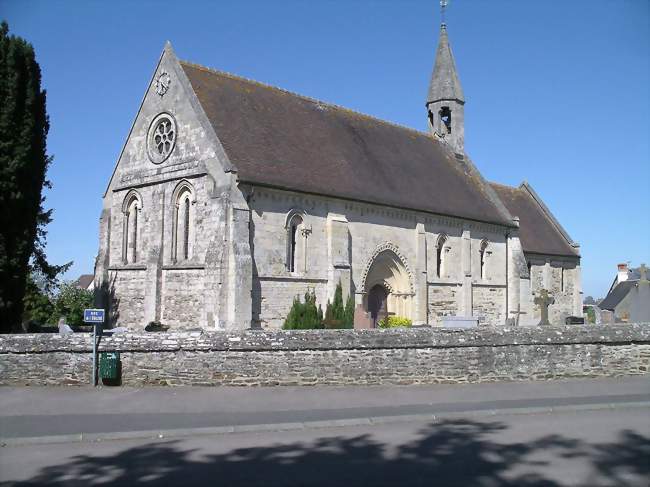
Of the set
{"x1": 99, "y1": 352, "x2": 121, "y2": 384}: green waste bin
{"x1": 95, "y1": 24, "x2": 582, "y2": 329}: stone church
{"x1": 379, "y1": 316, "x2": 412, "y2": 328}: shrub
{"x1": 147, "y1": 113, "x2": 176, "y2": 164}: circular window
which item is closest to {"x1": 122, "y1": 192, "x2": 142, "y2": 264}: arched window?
{"x1": 95, "y1": 24, "x2": 582, "y2": 329}: stone church

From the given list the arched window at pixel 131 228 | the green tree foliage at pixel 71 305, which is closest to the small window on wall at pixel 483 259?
the arched window at pixel 131 228

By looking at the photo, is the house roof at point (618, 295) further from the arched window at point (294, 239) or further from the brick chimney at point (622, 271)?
the arched window at point (294, 239)

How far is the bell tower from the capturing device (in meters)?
39.3

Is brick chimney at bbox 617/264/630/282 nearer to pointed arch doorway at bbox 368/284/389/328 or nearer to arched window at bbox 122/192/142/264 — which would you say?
pointed arch doorway at bbox 368/284/389/328

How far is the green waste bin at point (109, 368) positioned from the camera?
1500 centimetres

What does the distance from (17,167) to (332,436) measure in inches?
546

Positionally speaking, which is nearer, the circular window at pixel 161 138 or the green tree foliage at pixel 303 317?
the green tree foliage at pixel 303 317

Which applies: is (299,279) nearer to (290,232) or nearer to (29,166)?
(290,232)

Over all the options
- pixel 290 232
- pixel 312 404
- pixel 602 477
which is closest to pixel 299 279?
pixel 290 232

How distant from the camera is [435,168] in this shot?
114 feet

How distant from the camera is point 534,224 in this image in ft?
139

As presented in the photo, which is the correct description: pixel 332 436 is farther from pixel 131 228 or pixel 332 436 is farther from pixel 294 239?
pixel 131 228

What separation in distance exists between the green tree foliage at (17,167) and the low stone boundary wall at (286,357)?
174 inches

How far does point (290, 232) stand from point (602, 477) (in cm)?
1758
